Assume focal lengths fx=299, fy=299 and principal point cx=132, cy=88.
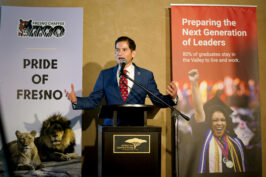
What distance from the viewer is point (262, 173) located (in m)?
4.17

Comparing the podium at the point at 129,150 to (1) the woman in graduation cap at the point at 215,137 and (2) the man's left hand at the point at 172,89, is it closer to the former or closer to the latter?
(2) the man's left hand at the point at 172,89

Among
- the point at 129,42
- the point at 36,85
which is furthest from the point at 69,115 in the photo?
the point at 129,42

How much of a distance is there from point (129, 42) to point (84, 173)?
1.85 m

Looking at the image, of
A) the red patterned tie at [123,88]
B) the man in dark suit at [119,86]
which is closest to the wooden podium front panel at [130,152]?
the man in dark suit at [119,86]

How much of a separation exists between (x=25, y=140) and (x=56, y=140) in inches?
15.7

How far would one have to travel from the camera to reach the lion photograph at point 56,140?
3.91 meters

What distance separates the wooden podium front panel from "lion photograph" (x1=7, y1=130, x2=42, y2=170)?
161 centimetres

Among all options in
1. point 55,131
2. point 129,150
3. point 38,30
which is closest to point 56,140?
point 55,131

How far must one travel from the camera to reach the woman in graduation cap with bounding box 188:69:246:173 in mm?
3908

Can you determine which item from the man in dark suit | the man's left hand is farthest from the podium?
the man in dark suit

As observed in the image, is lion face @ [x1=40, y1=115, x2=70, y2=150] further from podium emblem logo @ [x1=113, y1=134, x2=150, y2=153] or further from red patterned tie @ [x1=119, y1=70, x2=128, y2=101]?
podium emblem logo @ [x1=113, y1=134, x2=150, y2=153]

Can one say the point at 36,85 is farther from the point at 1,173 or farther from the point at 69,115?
the point at 1,173

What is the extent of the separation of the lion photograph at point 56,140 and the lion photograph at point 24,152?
0.07 meters

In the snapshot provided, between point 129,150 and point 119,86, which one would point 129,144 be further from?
point 119,86
